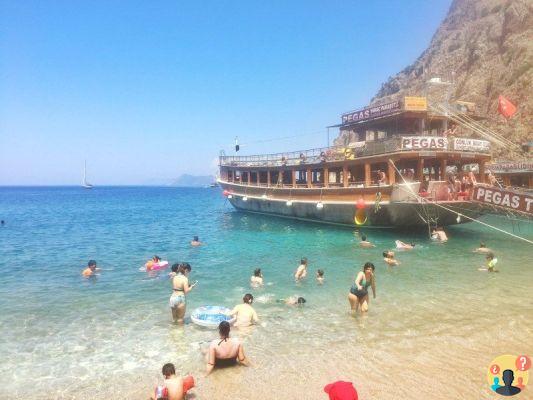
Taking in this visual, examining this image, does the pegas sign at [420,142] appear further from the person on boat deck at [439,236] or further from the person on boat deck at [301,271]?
the person on boat deck at [301,271]

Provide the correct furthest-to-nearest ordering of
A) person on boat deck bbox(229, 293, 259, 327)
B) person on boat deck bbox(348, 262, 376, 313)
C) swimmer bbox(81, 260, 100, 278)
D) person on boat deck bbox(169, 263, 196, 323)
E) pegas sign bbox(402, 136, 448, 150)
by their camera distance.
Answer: pegas sign bbox(402, 136, 448, 150), swimmer bbox(81, 260, 100, 278), person on boat deck bbox(348, 262, 376, 313), person on boat deck bbox(169, 263, 196, 323), person on boat deck bbox(229, 293, 259, 327)

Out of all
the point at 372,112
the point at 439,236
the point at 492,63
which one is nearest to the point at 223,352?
the point at 439,236

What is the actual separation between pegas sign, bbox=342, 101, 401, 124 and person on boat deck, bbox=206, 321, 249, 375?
22.5 metres

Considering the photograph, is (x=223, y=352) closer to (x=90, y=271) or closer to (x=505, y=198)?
(x=90, y=271)

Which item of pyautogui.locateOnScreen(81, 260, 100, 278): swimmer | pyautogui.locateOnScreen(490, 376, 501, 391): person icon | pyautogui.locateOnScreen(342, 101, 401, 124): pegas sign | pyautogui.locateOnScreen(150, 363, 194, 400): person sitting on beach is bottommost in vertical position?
pyautogui.locateOnScreen(81, 260, 100, 278): swimmer

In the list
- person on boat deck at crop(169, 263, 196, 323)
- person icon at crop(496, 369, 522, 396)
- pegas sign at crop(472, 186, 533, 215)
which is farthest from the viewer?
pegas sign at crop(472, 186, 533, 215)

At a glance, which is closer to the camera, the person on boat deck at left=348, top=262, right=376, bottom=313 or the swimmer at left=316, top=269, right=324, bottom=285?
the person on boat deck at left=348, top=262, right=376, bottom=313

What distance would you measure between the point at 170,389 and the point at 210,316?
386cm

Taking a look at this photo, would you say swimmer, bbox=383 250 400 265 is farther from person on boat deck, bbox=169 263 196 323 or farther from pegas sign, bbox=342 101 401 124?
pegas sign, bbox=342 101 401 124

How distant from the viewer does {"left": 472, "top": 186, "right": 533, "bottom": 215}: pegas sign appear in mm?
12938

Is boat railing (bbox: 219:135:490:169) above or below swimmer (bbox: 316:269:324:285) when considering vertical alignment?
above

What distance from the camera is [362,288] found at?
10.4m

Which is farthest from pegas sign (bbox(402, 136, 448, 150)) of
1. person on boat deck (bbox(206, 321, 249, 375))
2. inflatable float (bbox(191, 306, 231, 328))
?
person on boat deck (bbox(206, 321, 249, 375))

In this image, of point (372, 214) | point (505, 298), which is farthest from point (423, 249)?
point (505, 298)
